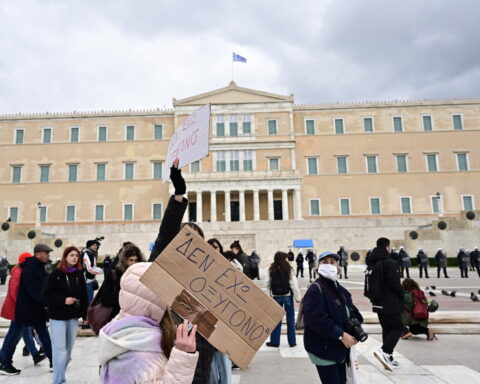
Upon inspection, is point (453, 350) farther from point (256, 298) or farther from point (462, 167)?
point (462, 167)

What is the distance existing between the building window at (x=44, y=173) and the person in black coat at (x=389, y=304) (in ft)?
138

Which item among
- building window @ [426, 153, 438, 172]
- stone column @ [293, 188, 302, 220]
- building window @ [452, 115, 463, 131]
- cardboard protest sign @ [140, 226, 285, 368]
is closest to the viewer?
cardboard protest sign @ [140, 226, 285, 368]

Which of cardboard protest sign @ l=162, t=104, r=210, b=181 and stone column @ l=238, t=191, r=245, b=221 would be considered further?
stone column @ l=238, t=191, r=245, b=221

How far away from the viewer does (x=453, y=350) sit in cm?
586

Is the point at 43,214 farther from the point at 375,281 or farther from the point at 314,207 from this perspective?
the point at 375,281

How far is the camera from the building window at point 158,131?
41719 mm

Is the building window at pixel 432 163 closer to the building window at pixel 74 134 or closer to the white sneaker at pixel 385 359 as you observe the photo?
the building window at pixel 74 134

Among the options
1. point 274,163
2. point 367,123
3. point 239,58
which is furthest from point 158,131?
point 367,123

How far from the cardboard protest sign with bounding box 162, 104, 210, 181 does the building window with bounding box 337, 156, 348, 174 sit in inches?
1542

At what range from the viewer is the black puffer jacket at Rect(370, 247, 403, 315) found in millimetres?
4859

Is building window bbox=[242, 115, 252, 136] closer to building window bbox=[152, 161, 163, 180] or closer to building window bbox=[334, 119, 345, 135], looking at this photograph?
building window bbox=[334, 119, 345, 135]

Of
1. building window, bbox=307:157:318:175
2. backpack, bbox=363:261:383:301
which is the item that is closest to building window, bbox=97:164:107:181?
building window, bbox=307:157:318:175

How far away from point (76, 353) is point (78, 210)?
37138 millimetres

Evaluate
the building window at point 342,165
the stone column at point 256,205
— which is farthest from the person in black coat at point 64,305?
the building window at point 342,165
